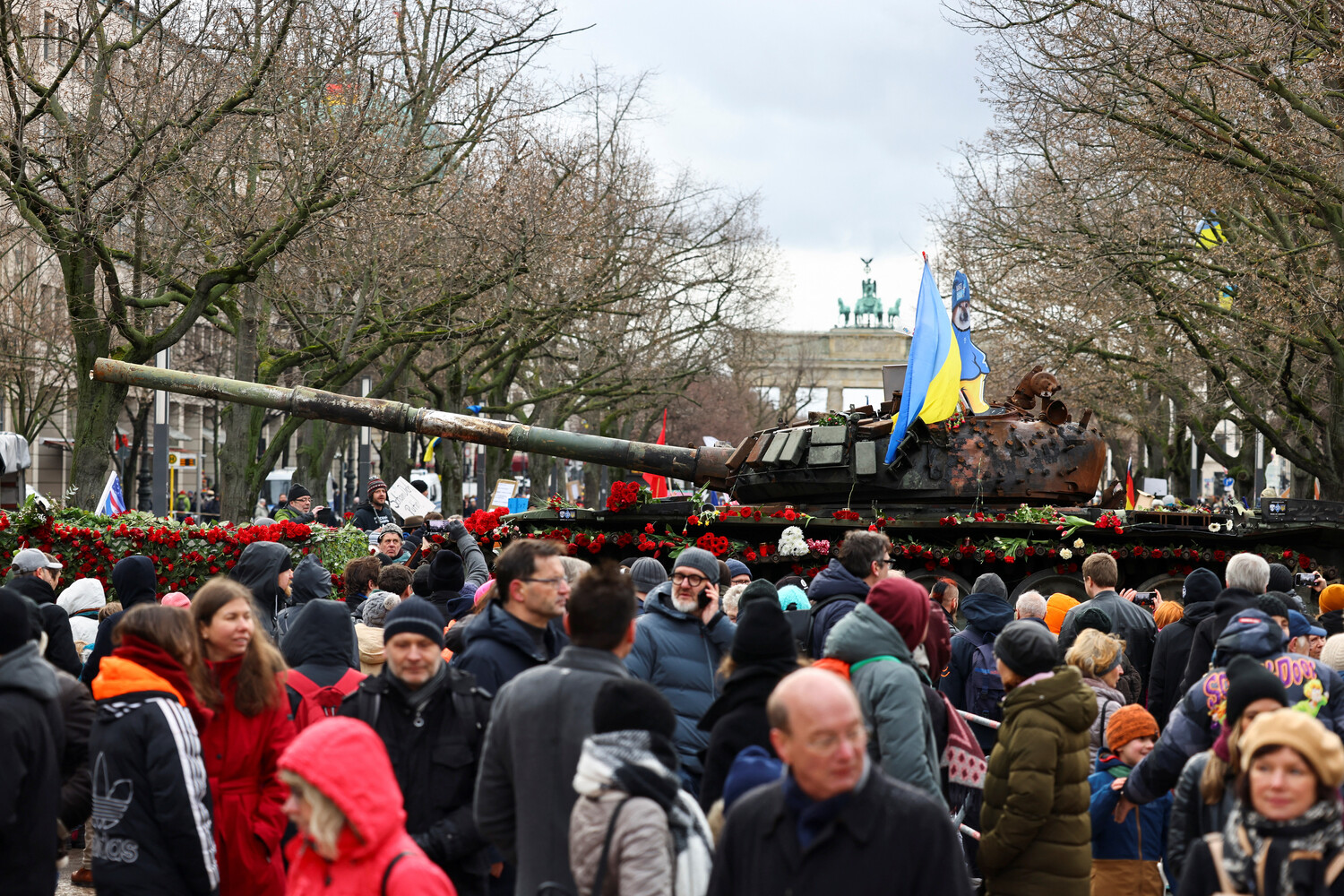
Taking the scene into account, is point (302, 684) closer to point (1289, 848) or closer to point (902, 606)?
point (902, 606)

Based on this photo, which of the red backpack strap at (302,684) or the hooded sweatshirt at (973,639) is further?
the hooded sweatshirt at (973,639)

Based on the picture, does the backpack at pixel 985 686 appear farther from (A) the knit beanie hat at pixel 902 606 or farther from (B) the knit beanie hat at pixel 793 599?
(A) the knit beanie hat at pixel 902 606

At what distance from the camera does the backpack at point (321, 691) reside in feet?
18.0

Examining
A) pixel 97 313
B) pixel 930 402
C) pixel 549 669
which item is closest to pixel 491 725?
pixel 549 669

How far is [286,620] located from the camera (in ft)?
27.5

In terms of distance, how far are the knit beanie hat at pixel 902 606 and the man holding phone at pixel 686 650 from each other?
98cm

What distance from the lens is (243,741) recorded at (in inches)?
197

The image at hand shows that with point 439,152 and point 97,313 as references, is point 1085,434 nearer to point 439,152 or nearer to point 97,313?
point 97,313

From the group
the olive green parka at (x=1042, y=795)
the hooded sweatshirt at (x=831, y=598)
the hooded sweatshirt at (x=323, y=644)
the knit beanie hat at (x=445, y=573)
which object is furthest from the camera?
the knit beanie hat at (x=445, y=573)

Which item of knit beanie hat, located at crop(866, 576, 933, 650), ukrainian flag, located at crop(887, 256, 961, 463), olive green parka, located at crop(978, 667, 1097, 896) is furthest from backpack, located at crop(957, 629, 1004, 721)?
ukrainian flag, located at crop(887, 256, 961, 463)

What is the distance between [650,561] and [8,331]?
27599 millimetres

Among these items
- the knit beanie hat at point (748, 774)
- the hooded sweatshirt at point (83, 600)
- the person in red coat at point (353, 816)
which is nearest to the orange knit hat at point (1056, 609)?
the knit beanie hat at point (748, 774)

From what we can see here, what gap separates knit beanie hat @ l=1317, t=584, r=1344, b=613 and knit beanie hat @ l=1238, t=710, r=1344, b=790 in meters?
6.31

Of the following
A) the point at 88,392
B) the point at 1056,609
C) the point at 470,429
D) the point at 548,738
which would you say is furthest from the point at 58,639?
the point at 88,392
